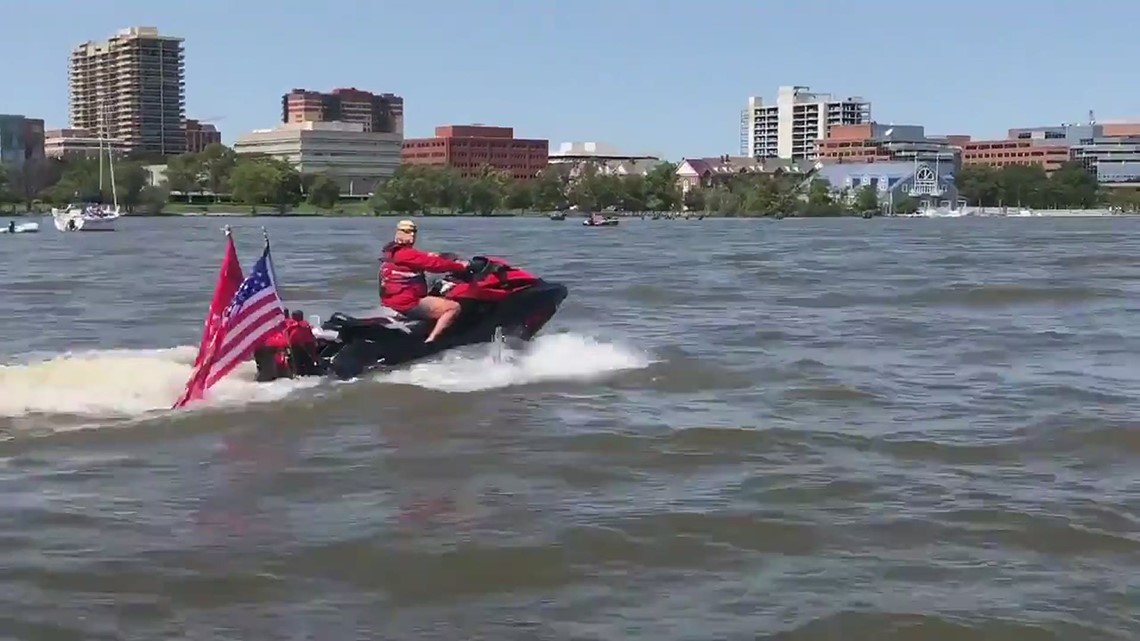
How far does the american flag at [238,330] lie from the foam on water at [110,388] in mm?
241

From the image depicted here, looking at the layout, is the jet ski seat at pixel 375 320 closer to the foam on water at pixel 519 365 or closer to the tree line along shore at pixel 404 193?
the foam on water at pixel 519 365

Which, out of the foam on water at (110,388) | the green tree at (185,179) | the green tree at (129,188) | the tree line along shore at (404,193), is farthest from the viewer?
the green tree at (185,179)

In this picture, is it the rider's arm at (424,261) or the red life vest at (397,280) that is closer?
the rider's arm at (424,261)

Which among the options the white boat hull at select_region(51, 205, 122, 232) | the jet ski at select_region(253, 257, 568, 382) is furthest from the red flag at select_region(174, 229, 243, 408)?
the white boat hull at select_region(51, 205, 122, 232)

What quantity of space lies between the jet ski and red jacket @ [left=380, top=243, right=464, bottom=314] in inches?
8.0

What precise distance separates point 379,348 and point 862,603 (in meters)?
7.73

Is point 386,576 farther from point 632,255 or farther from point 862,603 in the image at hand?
point 632,255

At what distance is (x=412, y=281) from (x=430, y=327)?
51 cm

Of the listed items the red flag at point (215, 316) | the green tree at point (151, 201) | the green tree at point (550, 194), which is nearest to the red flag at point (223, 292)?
the red flag at point (215, 316)

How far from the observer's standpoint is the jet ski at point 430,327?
13570 mm

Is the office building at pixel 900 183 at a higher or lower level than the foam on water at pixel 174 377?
higher

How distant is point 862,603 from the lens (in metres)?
7.13

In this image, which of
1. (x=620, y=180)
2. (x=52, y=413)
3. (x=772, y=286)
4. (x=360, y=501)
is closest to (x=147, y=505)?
Answer: (x=360, y=501)

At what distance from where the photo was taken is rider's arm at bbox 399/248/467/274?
13703mm
